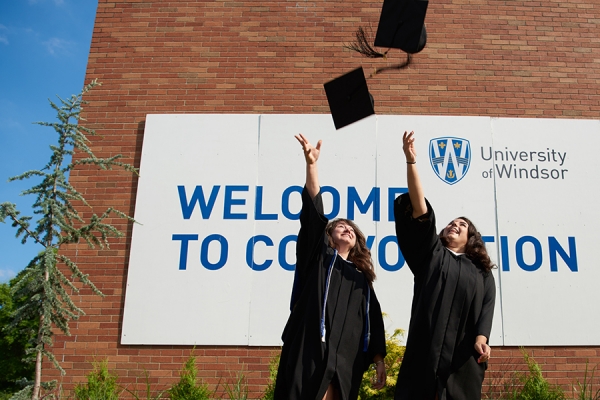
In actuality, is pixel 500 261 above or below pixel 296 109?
below

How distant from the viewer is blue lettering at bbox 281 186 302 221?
597 centimetres

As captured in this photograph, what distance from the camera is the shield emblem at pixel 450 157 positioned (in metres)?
6.05

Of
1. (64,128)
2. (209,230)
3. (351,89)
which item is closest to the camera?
(351,89)

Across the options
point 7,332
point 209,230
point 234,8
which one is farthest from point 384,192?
point 7,332

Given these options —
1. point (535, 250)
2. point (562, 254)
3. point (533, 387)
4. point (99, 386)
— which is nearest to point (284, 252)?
point (99, 386)

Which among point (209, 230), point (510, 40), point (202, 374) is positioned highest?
point (510, 40)

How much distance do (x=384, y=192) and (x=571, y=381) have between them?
2.58m

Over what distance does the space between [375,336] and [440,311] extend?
440mm

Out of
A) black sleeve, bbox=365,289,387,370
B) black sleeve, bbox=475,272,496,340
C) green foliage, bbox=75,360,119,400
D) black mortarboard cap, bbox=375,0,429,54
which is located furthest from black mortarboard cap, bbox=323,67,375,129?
green foliage, bbox=75,360,119,400

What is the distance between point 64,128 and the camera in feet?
15.4

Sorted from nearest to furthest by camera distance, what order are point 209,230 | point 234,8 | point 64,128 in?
point 64,128
point 209,230
point 234,8

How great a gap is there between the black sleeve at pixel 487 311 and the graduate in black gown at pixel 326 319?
1.82ft

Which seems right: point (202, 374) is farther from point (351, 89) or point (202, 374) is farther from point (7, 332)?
point (351, 89)

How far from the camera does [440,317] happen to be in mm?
3039
